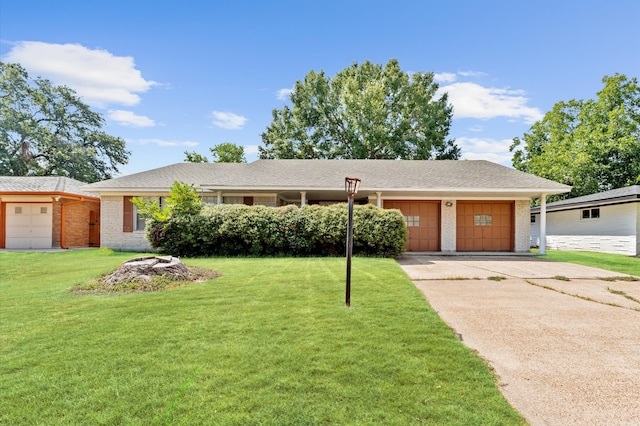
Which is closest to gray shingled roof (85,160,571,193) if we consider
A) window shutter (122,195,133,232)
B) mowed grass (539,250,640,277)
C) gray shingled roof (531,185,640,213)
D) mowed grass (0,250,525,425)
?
window shutter (122,195,133,232)

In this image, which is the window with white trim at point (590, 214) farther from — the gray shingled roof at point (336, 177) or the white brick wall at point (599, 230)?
the gray shingled roof at point (336, 177)

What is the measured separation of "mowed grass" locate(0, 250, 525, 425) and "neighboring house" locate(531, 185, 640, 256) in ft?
45.2

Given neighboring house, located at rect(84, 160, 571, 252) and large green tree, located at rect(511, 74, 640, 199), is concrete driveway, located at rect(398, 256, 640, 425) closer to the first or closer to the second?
neighboring house, located at rect(84, 160, 571, 252)

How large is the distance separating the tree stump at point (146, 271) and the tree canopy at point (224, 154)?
25741 mm

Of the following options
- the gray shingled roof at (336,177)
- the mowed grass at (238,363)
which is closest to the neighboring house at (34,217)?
the gray shingled roof at (336,177)

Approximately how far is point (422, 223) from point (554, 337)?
1077 centimetres

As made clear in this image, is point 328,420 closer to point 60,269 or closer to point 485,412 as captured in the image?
point 485,412

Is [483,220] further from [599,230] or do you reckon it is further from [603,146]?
[603,146]

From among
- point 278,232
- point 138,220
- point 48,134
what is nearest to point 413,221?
point 278,232

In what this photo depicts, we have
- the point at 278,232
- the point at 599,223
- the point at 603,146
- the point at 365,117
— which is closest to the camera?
the point at 278,232

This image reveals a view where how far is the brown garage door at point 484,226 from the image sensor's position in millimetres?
14438

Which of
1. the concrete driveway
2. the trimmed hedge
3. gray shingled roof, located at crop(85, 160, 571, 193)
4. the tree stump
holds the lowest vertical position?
the concrete driveway

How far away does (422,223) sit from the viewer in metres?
14.4

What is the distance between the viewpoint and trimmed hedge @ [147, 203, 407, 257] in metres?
10.9
